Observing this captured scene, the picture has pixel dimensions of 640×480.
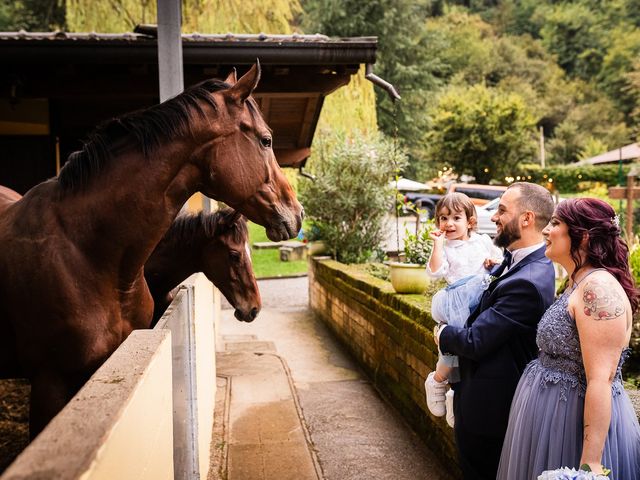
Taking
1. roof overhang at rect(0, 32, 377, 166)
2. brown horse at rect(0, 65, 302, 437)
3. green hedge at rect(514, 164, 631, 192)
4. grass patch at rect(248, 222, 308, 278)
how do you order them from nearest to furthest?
brown horse at rect(0, 65, 302, 437) < roof overhang at rect(0, 32, 377, 166) < grass patch at rect(248, 222, 308, 278) < green hedge at rect(514, 164, 631, 192)

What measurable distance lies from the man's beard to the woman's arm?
59cm

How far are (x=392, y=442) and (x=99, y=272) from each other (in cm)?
324

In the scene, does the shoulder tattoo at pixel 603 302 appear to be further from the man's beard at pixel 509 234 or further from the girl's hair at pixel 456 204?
the girl's hair at pixel 456 204

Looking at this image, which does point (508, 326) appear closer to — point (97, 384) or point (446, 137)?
point (97, 384)

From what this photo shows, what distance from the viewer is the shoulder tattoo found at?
6.69ft

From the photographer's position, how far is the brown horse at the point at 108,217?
2455mm

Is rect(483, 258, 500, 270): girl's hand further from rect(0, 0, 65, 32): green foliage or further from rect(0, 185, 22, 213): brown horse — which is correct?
rect(0, 0, 65, 32): green foliage

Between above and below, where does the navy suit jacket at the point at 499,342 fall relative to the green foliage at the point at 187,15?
below

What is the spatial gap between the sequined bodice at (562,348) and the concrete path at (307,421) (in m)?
2.26

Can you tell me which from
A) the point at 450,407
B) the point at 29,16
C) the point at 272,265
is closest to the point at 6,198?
the point at 450,407

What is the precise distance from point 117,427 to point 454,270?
3.01 metres

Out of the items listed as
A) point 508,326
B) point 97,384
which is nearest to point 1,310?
point 97,384

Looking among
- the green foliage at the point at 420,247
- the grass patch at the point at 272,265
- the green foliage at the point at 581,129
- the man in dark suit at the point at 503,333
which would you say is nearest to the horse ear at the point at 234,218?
the man in dark suit at the point at 503,333

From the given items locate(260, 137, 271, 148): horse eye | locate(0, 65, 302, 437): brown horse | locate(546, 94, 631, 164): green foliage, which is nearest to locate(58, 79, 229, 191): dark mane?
locate(0, 65, 302, 437): brown horse
